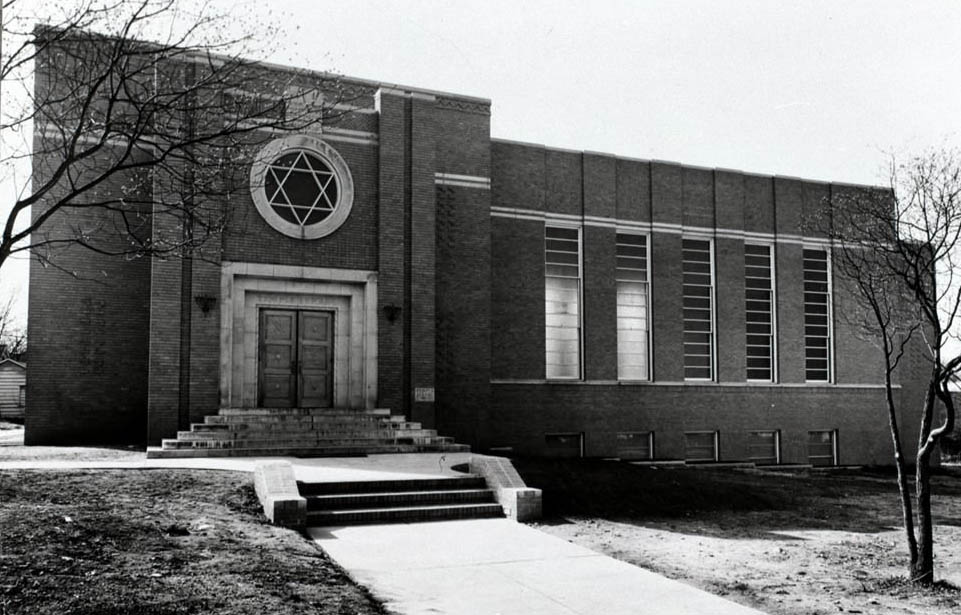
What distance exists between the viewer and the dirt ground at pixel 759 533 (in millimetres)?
8539

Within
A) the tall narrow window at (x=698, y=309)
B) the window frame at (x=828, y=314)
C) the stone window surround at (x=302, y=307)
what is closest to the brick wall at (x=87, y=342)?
the stone window surround at (x=302, y=307)

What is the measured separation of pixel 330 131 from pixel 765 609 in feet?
49.7

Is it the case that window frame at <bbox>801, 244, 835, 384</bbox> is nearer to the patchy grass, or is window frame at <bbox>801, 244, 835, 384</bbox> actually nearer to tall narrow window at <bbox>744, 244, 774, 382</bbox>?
tall narrow window at <bbox>744, 244, 774, 382</bbox>

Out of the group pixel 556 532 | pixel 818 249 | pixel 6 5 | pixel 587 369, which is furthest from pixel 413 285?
pixel 818 249

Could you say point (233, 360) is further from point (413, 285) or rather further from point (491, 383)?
point (491, 383)

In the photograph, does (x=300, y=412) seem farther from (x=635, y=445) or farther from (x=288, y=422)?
(x=635, y=445)

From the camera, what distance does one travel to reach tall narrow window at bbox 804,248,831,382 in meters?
27.3

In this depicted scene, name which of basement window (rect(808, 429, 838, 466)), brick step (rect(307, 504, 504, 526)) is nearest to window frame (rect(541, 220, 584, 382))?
basement window (rect(808, 429, 838, 466))

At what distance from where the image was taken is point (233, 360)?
18.8 metres

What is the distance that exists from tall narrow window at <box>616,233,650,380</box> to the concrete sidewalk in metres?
14.7

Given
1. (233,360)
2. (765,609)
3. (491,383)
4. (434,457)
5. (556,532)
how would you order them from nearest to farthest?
(765,609) → (556,532) → (434,457) → (233,360) → (491,383)

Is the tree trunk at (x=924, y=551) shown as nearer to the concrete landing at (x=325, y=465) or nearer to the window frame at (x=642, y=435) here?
the concrete landing at (x=325, y=465)

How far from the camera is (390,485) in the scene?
1228cm

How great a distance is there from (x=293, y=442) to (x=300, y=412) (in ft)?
5.05
